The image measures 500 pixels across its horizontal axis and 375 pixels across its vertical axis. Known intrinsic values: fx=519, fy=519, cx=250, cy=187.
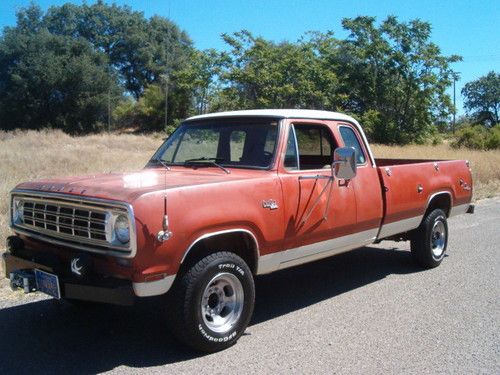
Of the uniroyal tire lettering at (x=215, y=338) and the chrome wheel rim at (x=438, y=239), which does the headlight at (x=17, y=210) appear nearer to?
the uniroyal tire lettering at (x=215, y=338)

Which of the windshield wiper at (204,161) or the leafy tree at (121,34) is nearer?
the windshield wiper at (204,161)

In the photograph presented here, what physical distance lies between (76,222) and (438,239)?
4880 mm

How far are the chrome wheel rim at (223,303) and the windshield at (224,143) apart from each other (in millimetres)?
1155

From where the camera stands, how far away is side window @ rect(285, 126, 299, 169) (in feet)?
15.8

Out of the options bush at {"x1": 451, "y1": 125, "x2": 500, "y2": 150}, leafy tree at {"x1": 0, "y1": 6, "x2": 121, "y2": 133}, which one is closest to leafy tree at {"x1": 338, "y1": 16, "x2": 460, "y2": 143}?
bush at {"x1": 451, "y1": 125, "x2": 500, "y2": 150}

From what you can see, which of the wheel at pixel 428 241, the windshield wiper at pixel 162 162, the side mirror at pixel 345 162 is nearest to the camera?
the side mirror at pixel 345 162

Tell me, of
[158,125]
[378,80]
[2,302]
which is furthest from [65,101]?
[2,302]

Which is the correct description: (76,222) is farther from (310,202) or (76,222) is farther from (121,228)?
(310,202)

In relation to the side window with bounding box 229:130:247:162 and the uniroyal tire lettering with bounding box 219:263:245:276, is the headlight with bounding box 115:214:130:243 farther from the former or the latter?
the side window with bounding box 229:130:247:162

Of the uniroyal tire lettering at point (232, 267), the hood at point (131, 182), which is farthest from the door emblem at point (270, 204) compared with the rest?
the uniroyal tire lettering at point (232, 267)

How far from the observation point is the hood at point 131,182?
3758 mm

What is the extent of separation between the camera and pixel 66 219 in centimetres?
401

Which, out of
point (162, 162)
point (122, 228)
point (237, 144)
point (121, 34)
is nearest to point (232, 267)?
point (122, 228)

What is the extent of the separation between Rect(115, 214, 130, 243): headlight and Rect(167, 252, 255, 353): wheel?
1.81 ft
